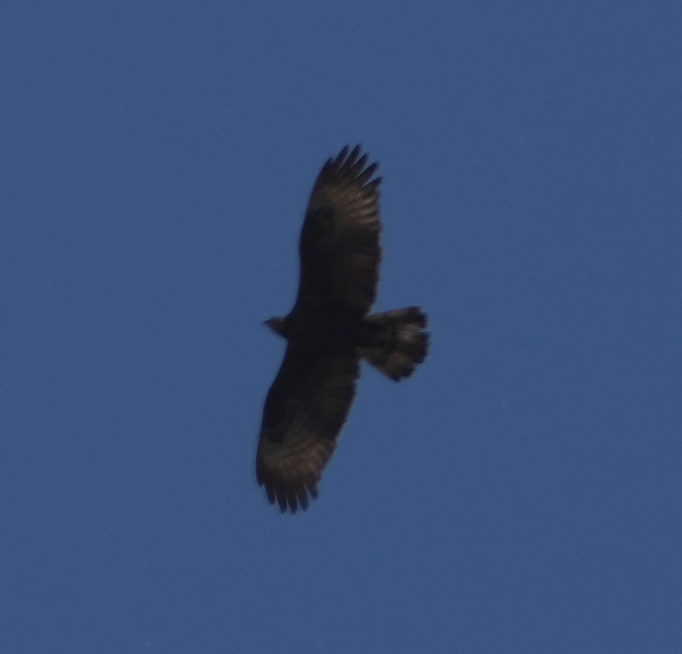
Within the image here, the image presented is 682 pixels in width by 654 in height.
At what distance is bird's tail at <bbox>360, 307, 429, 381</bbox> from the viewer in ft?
84.8

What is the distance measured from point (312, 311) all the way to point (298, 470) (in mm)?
1541

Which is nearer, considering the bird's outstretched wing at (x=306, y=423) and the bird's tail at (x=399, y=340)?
the bird's tail at (x=399, y=340)

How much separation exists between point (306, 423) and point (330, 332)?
3.48 ft

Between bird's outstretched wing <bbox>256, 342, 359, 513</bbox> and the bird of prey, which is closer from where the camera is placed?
the bird of prey

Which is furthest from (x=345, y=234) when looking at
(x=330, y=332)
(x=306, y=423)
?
(x=306, y=423)

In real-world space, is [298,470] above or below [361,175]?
below

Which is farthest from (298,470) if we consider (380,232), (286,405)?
(380,232)

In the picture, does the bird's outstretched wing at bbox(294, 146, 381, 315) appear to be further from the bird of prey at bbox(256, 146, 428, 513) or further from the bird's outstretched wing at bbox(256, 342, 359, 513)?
the bird's outstretched wing at bbox(256, 342, 359, 513)

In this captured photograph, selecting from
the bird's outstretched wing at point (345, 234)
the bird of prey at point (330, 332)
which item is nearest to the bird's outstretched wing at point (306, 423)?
the bird of prey at point (330, 332)

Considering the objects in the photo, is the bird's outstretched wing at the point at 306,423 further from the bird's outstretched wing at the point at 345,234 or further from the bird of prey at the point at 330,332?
the bird's outstretched wing at the point at 345,234

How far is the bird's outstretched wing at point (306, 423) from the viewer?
26.6 m

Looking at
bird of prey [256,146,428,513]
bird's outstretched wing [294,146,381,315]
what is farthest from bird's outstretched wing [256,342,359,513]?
bird's outstretched wing [294,146,381,315]

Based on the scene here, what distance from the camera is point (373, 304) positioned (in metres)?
26.0

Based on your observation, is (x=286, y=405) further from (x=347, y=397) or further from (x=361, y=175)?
(x=361, y=175)
